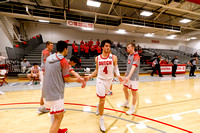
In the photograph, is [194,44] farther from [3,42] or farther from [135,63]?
[3,42]

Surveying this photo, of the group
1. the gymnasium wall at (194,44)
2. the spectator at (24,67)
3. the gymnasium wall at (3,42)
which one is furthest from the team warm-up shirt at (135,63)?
the gymnasium wall at (194,44)

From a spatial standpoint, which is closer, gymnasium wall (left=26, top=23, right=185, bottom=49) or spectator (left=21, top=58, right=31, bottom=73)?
spectator (left=21, top=58, right=31, bottom=73)

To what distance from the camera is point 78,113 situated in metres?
2.78

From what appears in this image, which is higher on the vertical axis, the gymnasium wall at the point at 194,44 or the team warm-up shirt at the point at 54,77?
the gymnasium wall at the point at 194,44

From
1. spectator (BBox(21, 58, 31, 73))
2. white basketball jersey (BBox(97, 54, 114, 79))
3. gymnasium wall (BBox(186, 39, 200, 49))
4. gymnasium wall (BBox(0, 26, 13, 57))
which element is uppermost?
gymnasium wall (BBox(186, 39, 200, 49))

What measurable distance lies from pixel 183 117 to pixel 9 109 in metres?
5.25

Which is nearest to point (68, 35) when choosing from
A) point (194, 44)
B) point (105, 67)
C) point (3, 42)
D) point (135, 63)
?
point (3, 42)

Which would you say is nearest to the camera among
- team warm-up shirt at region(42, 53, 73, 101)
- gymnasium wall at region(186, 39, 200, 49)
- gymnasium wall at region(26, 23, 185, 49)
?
team warm-up shirt at region(42, 53, 73, 101)

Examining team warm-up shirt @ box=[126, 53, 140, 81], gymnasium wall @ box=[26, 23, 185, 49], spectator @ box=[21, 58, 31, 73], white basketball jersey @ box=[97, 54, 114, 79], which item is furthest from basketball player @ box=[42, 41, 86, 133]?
gymnasium wall @ box=[26, 23, 185, 49]

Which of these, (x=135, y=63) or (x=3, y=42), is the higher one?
(x=3, y=42)

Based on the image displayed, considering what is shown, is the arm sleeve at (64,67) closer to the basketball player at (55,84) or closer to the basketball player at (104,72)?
the basketball player at (55,84)

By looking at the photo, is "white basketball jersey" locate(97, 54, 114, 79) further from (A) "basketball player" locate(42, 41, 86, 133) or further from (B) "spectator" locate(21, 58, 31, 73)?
(B) "spectator" locate(21, 58, 31, 73)

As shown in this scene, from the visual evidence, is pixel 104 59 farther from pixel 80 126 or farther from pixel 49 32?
pixel 49 32

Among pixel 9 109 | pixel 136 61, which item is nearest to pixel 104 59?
pixel 136 61
